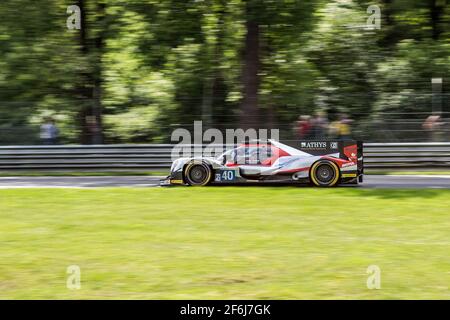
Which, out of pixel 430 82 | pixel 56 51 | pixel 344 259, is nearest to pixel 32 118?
pixel 56 51

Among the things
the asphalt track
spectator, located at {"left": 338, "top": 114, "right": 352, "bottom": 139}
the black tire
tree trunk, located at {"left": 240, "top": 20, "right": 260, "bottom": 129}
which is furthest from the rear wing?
tree trunk, located at {"left": 240, "top": 20, "right": 260, "bottom": 129}

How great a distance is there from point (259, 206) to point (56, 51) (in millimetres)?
13701

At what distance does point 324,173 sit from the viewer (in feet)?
54.4

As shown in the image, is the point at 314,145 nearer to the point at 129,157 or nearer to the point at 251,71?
the point at 251,71

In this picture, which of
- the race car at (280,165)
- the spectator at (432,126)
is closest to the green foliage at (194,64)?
the spectator at (432,126)

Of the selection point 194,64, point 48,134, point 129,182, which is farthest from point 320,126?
point 48,134

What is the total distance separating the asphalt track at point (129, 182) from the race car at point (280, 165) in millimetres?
677

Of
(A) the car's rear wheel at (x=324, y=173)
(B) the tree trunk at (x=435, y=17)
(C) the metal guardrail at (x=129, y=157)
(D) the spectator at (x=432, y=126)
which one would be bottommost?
(A) the car's rear wheel at (x=324, y=173)

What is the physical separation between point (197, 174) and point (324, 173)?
278 centimetres

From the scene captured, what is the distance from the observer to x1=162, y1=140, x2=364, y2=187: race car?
16547mm

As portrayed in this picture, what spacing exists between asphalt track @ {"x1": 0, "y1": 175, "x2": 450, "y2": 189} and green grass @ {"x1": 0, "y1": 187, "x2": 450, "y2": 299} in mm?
1994

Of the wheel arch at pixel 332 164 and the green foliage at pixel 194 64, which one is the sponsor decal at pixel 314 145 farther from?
the green foliage at pixel 194 64

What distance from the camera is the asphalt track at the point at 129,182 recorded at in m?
17.1

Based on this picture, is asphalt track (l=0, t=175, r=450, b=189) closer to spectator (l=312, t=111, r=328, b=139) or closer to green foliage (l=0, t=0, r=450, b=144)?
spectator (l=312, t=111, r=328, b=139)
